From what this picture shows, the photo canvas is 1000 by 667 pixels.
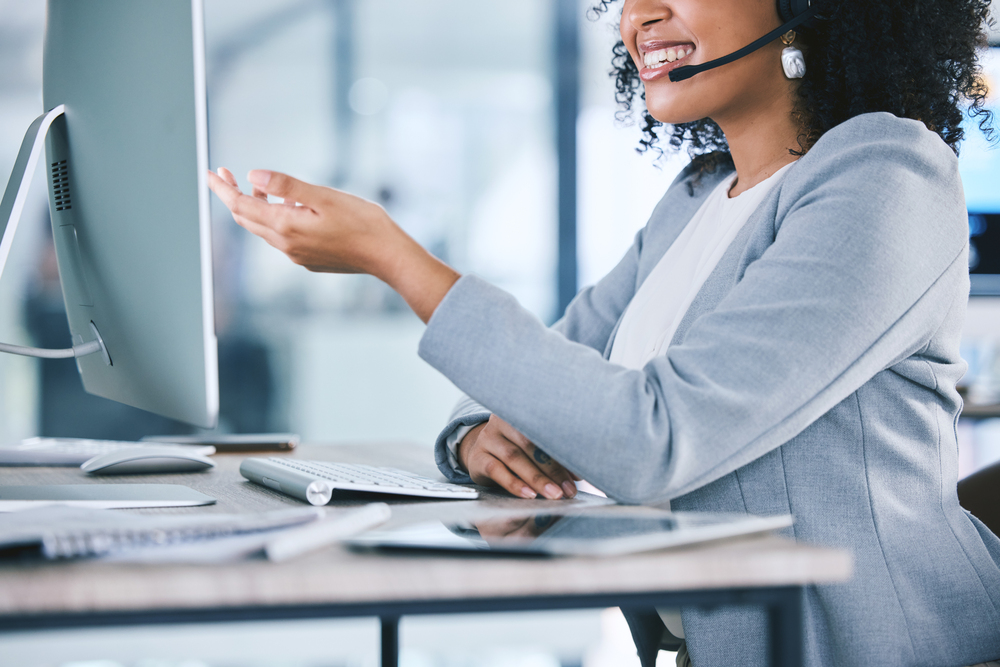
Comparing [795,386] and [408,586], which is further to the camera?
[795,386]

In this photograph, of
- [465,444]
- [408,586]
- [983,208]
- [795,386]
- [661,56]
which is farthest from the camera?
[983,208]

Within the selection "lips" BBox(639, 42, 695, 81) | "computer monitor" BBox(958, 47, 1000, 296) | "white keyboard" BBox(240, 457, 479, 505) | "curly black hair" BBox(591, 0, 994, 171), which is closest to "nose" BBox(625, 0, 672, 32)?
"lips" BBox(639, 42, 695, 81)

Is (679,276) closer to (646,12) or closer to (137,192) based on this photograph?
(646,12)

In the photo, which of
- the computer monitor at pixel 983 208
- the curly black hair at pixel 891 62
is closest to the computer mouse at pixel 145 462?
the curly black hair at pixel 891 62

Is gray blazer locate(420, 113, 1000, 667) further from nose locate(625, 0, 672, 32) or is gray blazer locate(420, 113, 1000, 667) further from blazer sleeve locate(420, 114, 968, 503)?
nose locate(625, 0, 672, 32)

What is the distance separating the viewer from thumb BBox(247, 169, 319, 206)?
678 mm

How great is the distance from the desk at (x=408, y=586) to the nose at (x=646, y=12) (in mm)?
828

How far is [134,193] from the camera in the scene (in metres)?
0.76

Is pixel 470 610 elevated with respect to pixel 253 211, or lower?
lower

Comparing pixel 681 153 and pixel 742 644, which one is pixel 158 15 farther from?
pixel 681 153

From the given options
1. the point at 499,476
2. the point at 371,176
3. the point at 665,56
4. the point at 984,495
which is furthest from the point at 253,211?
the point at 371,176

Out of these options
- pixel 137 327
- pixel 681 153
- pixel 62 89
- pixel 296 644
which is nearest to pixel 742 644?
pixel 137 327

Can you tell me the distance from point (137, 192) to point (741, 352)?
562 mm

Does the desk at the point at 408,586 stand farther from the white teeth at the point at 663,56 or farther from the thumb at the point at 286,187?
the white teeth at the point at 663,56
